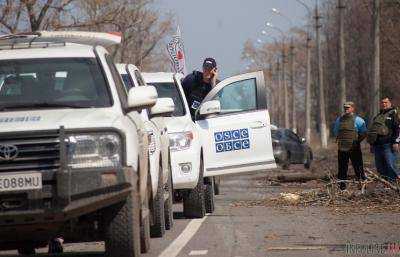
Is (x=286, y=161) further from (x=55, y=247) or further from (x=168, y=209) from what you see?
(x=55, y=247)

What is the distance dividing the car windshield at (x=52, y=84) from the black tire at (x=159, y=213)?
2.47m

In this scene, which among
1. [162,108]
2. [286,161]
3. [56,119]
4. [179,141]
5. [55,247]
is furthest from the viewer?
[286,161]

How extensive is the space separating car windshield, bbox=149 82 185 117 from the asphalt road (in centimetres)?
162

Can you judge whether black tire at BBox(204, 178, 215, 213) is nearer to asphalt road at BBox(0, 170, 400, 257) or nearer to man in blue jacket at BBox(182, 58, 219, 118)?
asphalt road at BBox(0, 170, 400, 257)

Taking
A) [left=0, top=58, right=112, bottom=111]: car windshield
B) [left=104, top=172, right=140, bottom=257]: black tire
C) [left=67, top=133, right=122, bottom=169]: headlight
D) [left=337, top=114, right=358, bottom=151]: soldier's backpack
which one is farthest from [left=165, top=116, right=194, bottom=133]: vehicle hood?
[left=337, top=114, right=358, bottom=151]: soldier's backpack

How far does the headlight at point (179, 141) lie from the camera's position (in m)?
14.2

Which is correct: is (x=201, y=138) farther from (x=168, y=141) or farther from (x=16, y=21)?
(x=16, y=21)

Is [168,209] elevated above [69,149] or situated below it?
below

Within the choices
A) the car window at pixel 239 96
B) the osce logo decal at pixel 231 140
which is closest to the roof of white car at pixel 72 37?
the osce logo decal at pixel 231 140

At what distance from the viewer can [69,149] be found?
8320mm

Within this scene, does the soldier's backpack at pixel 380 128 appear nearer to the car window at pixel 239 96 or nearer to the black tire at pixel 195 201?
the car window at pixel 239 96

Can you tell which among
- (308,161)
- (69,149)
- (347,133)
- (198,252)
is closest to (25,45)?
(69,149)

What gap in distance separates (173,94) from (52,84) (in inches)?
240

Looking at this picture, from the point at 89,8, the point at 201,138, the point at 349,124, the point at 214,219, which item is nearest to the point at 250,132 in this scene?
the point at 201,138
